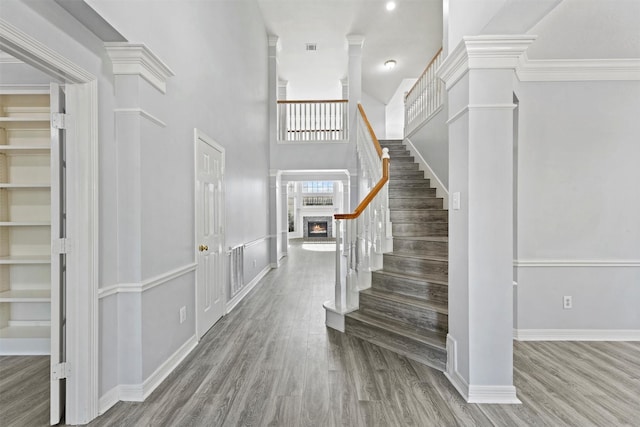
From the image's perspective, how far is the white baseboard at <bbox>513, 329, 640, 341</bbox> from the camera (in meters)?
3.16

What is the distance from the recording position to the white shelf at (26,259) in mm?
2746

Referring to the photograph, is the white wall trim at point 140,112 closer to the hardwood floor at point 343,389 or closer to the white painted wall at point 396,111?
the hardwood floor at point 343,389

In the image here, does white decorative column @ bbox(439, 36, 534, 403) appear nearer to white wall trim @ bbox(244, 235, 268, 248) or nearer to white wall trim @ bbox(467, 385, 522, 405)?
white wall trim @ bbox(467, 385, 522, 405)

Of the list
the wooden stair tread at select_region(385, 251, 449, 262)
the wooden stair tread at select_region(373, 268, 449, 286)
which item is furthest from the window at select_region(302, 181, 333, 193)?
the wooden stair tread at select_region(373, 268, 449, 286)

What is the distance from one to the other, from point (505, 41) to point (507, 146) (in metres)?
0.66

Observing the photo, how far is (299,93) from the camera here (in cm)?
1096

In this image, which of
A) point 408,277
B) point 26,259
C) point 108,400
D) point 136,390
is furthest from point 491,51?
point 26,259

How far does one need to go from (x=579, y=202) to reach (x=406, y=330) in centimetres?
220

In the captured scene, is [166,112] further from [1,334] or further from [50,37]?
[1,334]

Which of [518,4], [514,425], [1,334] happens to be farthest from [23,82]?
[514,425]

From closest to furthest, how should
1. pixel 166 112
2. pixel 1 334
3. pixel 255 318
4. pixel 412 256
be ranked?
pixel 166 112 < pixel 1 334 < pixel 412 256 < pixel 255 318

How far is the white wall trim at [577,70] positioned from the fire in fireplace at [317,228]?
1344 centimetres

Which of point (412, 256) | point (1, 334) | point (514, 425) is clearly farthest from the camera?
point (412, 256)

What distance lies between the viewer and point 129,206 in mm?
2143
